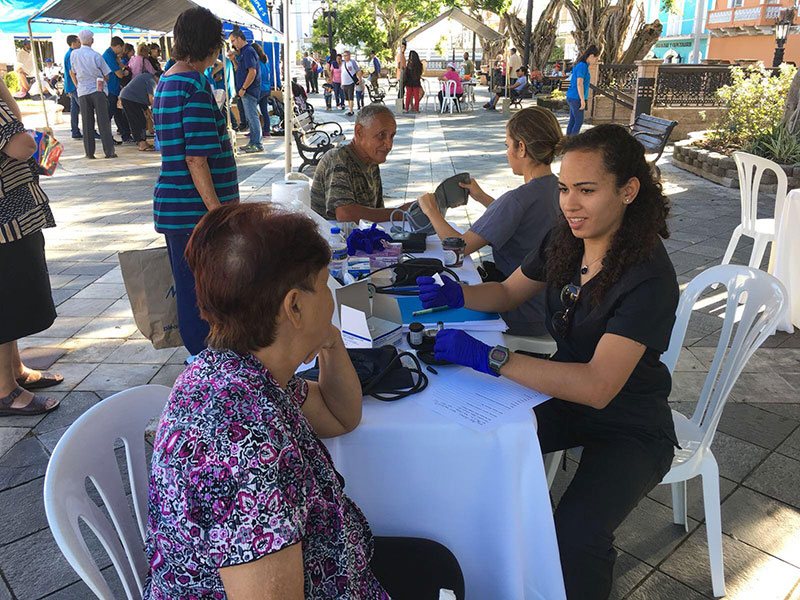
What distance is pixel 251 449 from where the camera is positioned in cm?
93

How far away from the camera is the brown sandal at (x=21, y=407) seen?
297 cm

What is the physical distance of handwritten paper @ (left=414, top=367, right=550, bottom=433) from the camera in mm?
1484

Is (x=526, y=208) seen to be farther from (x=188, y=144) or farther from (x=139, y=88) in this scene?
(x=139, y=88)

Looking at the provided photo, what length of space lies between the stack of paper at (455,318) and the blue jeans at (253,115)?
903cm

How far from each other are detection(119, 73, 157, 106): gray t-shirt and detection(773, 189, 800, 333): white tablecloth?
944 centimetres

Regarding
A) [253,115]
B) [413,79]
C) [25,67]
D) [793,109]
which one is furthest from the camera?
[25,67]

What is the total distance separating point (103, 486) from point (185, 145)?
189 centimetres

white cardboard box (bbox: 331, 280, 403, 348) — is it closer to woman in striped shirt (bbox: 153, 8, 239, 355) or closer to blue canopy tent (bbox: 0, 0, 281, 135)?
woman in striped shirt (bbox: 153, 8, 239, 355)

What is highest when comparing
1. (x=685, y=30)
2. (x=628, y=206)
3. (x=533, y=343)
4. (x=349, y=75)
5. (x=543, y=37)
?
(x=685, y=30)

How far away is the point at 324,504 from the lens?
3.63ft

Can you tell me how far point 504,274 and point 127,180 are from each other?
7.15 m

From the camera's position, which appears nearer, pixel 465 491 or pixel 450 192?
pixel 465 491

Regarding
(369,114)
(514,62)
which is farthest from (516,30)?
(369,114)

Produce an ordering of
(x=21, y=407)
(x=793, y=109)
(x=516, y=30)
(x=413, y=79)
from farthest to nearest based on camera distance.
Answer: (x=516, y=30) → (x=413, y=79) → (x=793, y=109) → (x=21, y=407)
